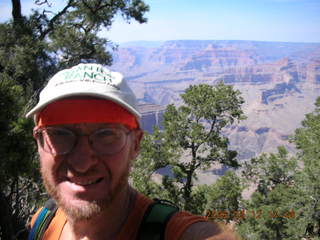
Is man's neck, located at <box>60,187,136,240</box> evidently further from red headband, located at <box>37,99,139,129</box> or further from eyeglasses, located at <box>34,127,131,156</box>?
red headband, located at <box>37,99,139,129</box>

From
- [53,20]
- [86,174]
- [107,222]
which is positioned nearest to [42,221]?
[107,222]

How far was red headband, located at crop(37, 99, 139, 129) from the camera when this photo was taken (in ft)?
6.30

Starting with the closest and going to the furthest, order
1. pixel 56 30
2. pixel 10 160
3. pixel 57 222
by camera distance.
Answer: pixel 57 222 < pixel 10 160 < pixel 56 30

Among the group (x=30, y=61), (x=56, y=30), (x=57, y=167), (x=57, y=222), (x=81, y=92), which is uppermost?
(x=56, y=30)

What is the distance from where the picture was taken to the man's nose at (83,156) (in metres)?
1.93

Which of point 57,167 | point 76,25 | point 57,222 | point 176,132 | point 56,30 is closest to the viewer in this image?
point 57,167

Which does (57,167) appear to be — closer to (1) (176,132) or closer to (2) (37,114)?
(2) (37,114)

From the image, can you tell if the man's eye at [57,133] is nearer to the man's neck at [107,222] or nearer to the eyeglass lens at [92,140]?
the eyeglass lens at [92,140]

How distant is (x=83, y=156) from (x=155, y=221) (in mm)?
631

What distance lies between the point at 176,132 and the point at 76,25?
7636mm

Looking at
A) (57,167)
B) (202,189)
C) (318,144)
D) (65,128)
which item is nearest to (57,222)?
(57,167)

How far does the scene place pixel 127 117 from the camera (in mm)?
2021
